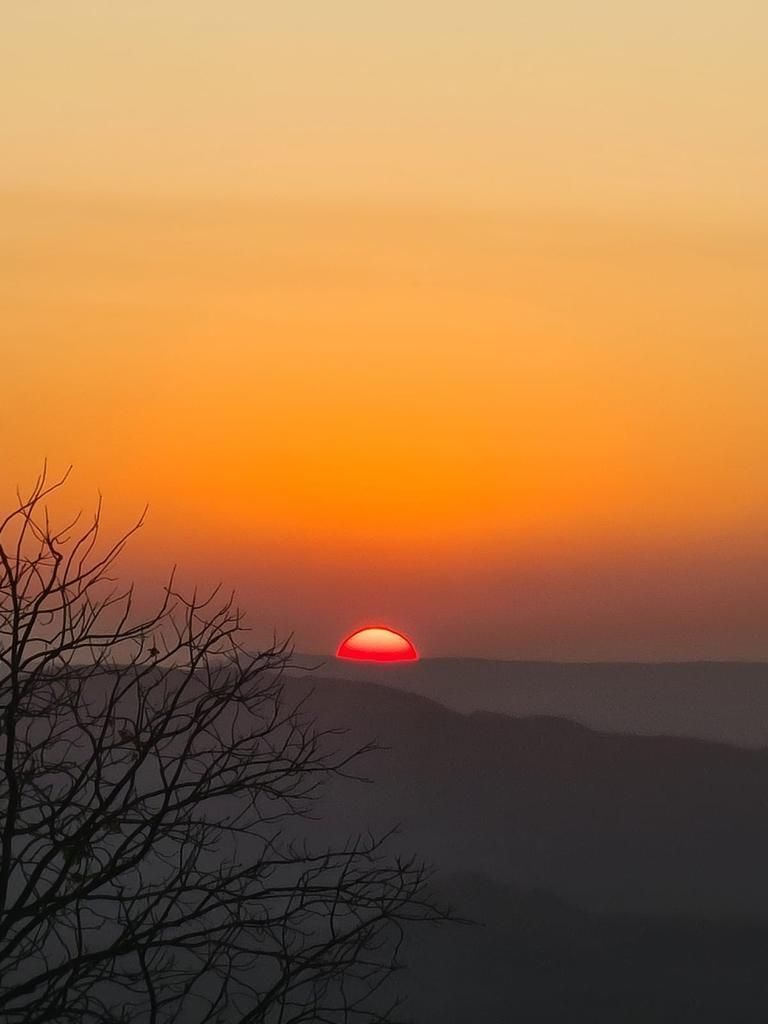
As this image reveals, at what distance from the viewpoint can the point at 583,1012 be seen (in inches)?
1458

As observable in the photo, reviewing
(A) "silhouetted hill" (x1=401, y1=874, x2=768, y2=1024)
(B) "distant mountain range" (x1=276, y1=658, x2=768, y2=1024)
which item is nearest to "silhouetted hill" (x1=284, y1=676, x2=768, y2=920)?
(B) "distant mountain range" (x1=276, y1=658, x2=768, y2=1024)

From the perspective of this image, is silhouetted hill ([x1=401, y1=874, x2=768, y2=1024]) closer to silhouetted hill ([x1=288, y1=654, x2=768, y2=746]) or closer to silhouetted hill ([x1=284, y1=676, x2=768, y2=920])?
silhouetted hill ([x1=284, y1=676, x2=768, y2=920])

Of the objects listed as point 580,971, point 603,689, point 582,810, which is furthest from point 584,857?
point 603,689

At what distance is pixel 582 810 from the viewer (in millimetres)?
36531

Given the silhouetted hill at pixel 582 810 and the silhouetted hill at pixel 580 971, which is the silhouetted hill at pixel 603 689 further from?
the silhouetted hill at pixel 580 971

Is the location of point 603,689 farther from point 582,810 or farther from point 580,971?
point 580,971

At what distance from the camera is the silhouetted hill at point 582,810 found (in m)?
33.7

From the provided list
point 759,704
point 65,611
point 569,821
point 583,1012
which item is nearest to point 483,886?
point 569,821

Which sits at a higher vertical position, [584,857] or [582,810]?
[582,810]

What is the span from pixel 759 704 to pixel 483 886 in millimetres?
9132

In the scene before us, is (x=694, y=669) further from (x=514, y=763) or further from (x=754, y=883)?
(x=754, y=883)

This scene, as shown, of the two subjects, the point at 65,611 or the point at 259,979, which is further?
the point at 259,979

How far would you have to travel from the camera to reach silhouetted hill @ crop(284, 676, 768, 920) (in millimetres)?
33719

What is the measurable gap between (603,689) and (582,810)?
8.05 meters
